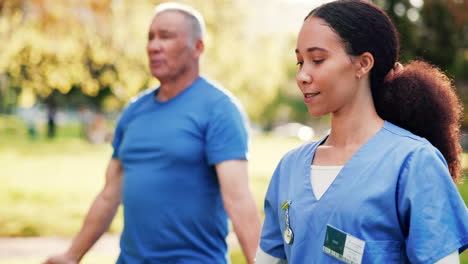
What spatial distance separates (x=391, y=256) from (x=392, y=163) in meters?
0.25

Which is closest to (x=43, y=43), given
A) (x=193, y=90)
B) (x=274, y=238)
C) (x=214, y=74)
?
(x=214, y=74)

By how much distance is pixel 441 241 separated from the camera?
194 centimetres

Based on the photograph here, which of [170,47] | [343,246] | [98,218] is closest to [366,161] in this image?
[343,246]

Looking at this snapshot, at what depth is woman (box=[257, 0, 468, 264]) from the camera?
1964 mm

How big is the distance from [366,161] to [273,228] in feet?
1.54

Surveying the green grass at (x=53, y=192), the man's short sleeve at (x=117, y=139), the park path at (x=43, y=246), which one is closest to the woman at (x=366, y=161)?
the man's short sleeve at (x=117, y=139)

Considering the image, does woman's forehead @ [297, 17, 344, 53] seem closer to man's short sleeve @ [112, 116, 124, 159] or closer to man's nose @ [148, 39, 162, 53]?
man's nose @ [148, 39, 162, 53]

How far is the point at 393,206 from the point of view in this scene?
197cm

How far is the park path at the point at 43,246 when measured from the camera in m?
9.09

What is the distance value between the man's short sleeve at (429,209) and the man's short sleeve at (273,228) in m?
0.50

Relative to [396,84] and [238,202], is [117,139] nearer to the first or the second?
[238,202]

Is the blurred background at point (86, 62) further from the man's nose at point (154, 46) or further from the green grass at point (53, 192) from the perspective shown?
the man's nose at point (154, 46)

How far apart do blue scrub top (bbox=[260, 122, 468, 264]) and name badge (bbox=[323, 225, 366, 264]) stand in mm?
13

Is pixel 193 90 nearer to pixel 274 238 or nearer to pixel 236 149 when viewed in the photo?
pixel 236 149
